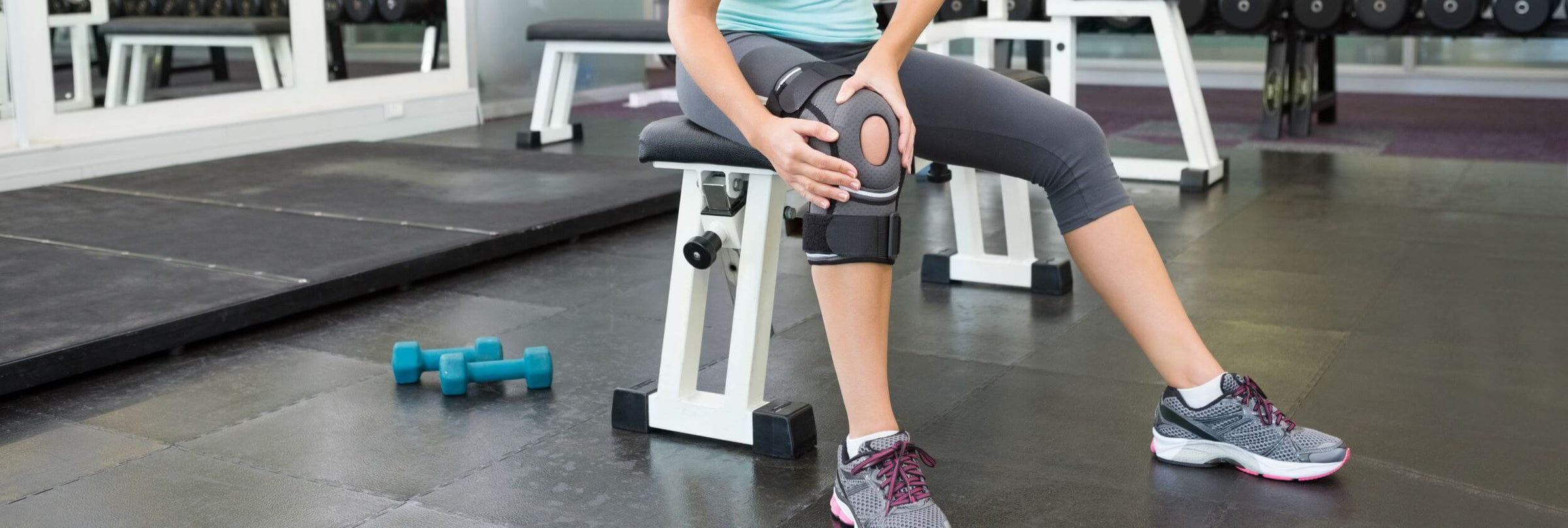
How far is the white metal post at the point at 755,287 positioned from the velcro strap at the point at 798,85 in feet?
0.42

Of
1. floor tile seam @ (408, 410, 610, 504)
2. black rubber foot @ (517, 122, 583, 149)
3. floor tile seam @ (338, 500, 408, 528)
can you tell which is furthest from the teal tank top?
black rubber foot @ (517, 122, 583, 149)

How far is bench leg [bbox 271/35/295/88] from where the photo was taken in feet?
14.0

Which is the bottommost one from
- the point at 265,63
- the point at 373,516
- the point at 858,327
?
the point at 373,516

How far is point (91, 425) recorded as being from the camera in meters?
1.73

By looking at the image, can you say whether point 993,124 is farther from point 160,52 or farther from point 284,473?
point 160,52

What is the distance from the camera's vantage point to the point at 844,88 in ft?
4.39

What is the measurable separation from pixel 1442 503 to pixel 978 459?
0.49 m

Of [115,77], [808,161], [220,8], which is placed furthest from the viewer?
[220,8]

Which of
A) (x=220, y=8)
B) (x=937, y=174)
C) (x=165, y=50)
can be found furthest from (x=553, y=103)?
(x=937, y=174)

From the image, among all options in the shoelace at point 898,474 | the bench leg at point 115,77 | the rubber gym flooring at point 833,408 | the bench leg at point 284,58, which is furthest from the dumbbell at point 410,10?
the shoelace at point 898,474

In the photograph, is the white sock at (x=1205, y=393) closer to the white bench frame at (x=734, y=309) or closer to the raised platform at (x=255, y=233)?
the white bench frame at (x=734, y=309)

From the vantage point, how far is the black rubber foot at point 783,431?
1.56m

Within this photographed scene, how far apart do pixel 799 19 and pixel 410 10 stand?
3.51 meters

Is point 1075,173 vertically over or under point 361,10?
under
